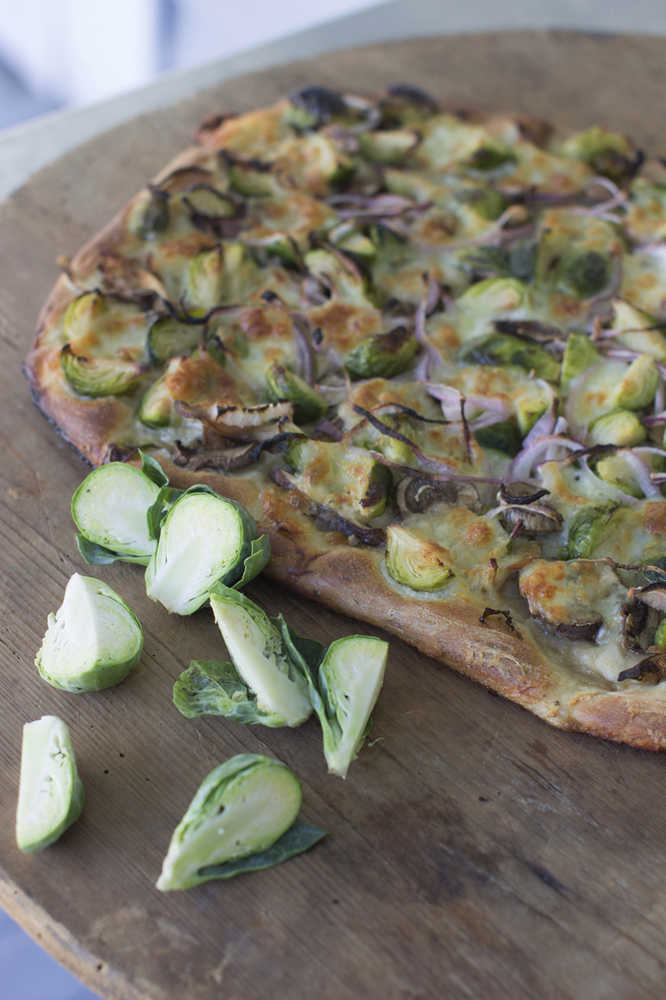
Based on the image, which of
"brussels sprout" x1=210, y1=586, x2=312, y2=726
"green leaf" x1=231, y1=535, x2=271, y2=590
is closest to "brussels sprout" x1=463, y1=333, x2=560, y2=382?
"green leaf" x1=231, y1=535, x2=271, y2=590

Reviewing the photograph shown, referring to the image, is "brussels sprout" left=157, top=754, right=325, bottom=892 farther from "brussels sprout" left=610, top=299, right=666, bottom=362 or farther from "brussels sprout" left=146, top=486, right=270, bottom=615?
"brussels sprout" left=610, top=299, right=666, bottom=362

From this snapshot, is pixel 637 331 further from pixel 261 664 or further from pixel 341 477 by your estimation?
pixel 261 664

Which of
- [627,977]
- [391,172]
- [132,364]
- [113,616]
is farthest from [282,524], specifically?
[391,172]

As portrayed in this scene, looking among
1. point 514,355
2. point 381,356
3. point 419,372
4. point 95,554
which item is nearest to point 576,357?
point 514,355

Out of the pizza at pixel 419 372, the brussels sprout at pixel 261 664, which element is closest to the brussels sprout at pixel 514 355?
the pizza at pixel 419 372

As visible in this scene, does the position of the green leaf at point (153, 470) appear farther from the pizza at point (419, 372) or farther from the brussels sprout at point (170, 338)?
the brussels sprout at point (170, 338)

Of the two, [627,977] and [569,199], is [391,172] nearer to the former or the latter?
[569,199]
